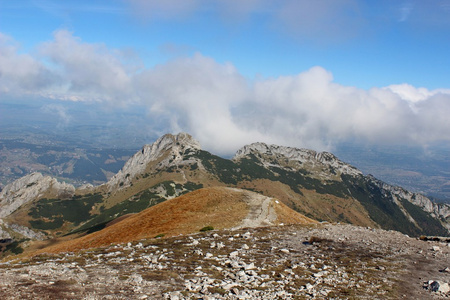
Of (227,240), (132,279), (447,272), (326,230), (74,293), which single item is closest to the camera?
(74,293)

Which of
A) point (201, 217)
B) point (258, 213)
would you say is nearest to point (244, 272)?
point (201, 217)

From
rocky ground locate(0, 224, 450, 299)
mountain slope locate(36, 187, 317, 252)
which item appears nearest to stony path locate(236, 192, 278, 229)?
mountain slope locate(36, 187, 317, 252)

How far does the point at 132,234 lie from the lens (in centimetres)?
4741

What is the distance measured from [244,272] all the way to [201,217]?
32089 millimetres

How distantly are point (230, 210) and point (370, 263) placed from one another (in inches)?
1314

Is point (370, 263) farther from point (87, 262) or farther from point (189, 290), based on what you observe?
point (87, 262)

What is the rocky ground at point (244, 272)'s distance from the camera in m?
14.5

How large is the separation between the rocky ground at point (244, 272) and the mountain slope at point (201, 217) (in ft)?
52.1

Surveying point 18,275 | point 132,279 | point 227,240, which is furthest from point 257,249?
point 18,275

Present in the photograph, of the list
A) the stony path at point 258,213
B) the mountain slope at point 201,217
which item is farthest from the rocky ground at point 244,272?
the mountain slope at point 201,217

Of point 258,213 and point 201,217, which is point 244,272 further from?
point 258,213

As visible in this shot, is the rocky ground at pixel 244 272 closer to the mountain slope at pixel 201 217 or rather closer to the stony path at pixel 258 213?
the stony path at pixel 258 213

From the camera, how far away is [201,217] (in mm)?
49281

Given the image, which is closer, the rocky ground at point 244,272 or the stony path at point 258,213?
the rocky ground at point 244,272
